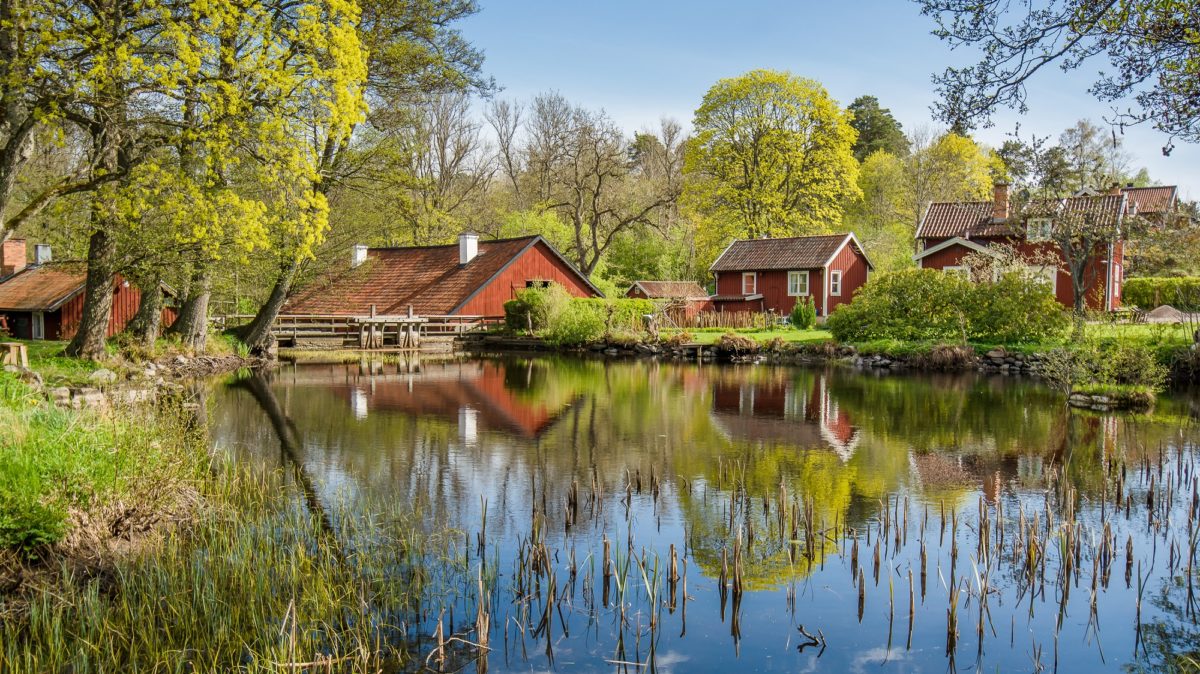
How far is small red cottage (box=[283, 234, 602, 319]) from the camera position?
127ft

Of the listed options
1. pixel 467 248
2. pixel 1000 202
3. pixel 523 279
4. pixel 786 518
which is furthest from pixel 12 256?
pixel 1000 202

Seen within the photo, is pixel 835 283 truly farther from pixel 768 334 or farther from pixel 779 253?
pixel 768 334

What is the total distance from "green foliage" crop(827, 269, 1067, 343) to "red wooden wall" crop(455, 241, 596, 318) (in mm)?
14139

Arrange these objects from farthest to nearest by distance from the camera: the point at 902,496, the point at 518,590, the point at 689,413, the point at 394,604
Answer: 1. the point at 689,413
2. the point at 902,496
3. the point at 518,590
4. the point at 394,604

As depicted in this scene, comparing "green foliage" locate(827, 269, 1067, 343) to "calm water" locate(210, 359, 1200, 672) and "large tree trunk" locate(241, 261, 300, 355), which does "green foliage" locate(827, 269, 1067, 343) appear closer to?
"calm water" locate(210, 359, 1200, 672)

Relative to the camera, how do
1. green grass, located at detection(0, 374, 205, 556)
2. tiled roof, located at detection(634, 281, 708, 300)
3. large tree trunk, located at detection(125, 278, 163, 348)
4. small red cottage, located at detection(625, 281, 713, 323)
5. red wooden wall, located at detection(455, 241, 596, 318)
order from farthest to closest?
tiled roof, located at detection(634, 281, 708, 300) < small red cottage, located at detection(625, 281, 713, 323) < red wooden wall, located at detection(455, 241, 596, 318) < large tree trunk, located at detection(125, 278, 163, 348) < green grass, located at detection(0, 374, 205, 556)

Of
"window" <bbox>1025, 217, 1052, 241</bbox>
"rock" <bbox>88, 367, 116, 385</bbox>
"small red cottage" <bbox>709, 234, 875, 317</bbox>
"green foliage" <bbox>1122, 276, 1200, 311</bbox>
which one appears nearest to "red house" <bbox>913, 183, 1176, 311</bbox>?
"window" <bbox>1025, 217, 1052, 241</bbox>

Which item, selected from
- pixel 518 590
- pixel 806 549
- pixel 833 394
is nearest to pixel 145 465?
pixel 518 590

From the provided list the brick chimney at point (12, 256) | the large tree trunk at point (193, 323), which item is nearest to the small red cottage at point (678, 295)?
the large tree trunk at point (193, 323)

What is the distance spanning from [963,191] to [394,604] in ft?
174

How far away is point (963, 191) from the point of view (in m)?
52.7

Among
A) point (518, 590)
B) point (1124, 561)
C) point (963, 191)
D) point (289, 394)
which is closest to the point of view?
point (518, 590)

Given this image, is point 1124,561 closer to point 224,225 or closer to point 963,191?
point 224,225

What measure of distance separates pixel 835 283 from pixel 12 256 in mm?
35000
